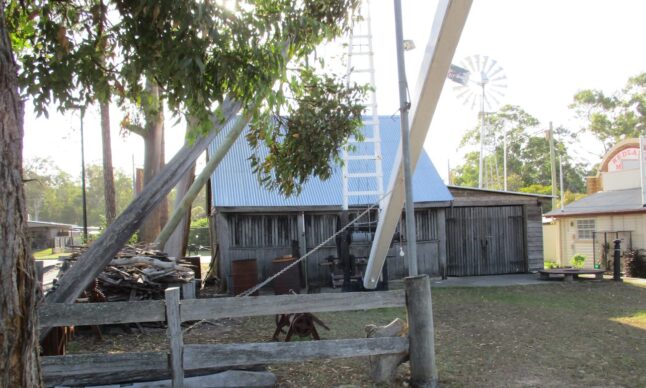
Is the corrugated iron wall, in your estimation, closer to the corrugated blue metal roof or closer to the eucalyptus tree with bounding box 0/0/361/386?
the corrugated blue metal roof

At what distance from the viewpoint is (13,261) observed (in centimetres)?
259

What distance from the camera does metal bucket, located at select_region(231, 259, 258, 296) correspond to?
1337 centimetres

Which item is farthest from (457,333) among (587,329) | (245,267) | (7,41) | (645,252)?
(645,252)

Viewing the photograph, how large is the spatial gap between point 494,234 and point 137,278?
11727mm

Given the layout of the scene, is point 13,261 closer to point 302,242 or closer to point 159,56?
point 159,56

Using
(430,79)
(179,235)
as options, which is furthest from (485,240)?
(430,79)

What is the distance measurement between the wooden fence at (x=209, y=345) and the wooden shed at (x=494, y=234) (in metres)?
11.9

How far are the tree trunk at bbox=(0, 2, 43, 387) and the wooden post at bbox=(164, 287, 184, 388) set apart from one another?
2349mm

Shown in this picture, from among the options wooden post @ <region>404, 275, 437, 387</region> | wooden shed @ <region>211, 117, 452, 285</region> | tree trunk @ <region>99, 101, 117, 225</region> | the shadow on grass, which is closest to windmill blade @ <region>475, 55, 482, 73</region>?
wooden shed @ <region>211, 117, 452, 285</region>

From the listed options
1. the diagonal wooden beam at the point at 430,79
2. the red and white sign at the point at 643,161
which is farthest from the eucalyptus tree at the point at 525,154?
the diagonal wooden beam at the point at 430,79

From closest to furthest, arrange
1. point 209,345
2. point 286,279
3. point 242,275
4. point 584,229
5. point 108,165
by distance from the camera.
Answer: point 209,345, point 286,279, point 242,275, point 108,165, point 584,229

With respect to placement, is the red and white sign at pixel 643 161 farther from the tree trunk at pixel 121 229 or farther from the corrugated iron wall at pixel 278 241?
the tree trunk at pixel 121 229

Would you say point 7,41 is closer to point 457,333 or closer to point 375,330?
point 375,330

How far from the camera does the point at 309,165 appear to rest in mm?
8672
